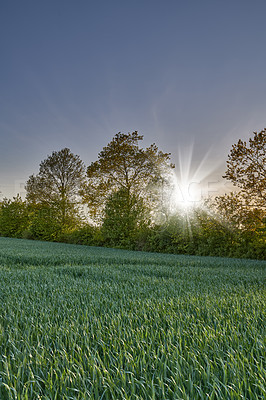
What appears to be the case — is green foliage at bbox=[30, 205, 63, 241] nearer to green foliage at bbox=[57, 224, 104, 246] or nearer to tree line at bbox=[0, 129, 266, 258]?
tree line at bbox=[0, 129, 266, 258]

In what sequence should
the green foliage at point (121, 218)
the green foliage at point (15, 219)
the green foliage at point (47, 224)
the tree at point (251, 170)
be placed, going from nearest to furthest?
the tree at point (251, 170), the green foliage at point (121, 218), the green foliage at point (47, 224), the green foliage at point (15, 219)

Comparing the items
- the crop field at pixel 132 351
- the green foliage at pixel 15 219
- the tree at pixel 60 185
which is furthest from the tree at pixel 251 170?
the green foliage at pixel 15 219

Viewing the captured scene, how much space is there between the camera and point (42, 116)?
1697 centimetres

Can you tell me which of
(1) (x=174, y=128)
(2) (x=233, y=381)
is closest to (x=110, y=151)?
(1) (x=174, y=128)

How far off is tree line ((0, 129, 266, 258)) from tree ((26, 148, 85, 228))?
12cm

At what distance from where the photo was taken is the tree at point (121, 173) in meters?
22.1

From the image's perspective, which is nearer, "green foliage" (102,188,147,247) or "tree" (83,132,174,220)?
"green foliage" (102,188,147,247)

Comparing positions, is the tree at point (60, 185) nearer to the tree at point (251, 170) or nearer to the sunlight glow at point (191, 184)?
the sunlight glow at point (191, 184)

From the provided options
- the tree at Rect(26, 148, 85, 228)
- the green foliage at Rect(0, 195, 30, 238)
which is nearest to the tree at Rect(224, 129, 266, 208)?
the tree at Rect(26, 148, 85, 228)

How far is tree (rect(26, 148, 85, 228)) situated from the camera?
29.0 metres

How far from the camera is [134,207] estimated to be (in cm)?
2100

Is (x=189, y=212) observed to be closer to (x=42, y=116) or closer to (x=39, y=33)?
(x=42, y=116)

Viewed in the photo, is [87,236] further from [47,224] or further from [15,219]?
Answer: [15,219]

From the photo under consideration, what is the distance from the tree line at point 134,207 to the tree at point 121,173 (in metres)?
0.09
